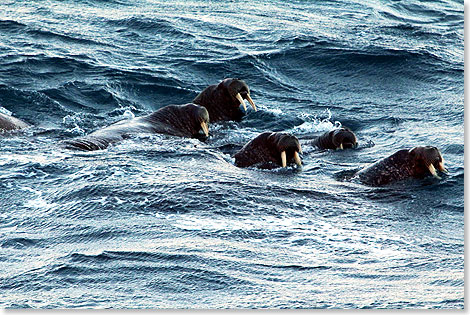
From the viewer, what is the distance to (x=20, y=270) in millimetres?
7223

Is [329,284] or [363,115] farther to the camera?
[363,115]

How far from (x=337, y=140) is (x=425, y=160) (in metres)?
2.32

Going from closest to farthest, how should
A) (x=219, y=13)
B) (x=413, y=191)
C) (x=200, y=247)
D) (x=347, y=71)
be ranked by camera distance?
1. (x=200, y=247)
2. (x=413, y=191)
3. (x=347, y=71)
4. (x=219, y=13)

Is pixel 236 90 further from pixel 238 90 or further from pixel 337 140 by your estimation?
pixel 337 140

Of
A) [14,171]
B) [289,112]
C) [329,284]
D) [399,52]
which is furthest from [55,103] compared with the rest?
[329,284]

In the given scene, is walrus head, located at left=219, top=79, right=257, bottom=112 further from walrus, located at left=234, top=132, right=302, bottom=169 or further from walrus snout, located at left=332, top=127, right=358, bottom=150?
walrus, located at left=234, top=132, right=302, bottom=169

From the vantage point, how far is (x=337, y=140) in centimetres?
1247

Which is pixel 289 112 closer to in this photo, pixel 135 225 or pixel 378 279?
pixel 135 225

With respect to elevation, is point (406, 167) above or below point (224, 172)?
above

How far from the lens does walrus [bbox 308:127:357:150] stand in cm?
1248

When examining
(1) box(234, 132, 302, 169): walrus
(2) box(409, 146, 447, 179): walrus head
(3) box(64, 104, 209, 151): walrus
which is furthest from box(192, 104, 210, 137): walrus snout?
(2) box(409, 146, 447, 179): walrus head

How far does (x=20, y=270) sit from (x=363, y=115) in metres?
8.95

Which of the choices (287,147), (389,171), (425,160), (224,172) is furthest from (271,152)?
(425,160)

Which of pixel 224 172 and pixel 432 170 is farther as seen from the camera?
pixel 224 172
